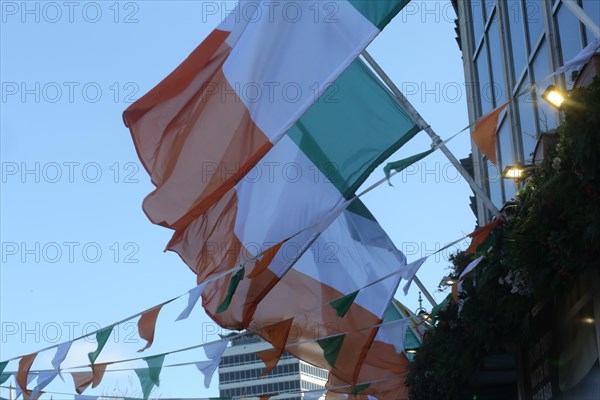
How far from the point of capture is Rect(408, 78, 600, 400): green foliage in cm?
859

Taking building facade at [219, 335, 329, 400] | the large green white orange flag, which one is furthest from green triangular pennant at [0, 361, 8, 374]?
building facade at [219, 335, 329, 400]

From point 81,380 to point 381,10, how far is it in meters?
8.30

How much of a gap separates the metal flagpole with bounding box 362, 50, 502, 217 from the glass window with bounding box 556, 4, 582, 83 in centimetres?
192

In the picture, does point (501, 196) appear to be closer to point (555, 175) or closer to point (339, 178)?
point (339, 178)

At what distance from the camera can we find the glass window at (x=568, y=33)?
42.9ft

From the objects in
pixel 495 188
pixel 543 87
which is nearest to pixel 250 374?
pixel 495 188

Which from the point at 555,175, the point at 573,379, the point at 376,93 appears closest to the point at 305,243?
the point at 376,93

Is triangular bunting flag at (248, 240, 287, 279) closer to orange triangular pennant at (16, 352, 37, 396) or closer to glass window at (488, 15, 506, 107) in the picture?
orange triangular pennant at (16, 352, 37, 396)

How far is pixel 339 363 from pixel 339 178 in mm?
4454

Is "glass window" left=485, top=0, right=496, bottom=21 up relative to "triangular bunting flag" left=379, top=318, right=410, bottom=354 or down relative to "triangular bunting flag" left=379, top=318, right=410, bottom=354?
up

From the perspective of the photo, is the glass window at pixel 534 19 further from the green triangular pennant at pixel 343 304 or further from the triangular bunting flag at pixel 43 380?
the triangular bunting flag at pixel 43 380

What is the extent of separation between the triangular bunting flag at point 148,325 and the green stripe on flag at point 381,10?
488cm

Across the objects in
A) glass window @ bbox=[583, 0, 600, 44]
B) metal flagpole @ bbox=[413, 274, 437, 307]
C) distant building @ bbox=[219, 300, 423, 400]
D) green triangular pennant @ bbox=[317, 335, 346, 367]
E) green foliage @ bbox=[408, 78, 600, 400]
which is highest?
distant building @ bbox=[219, 300, 423, 400]

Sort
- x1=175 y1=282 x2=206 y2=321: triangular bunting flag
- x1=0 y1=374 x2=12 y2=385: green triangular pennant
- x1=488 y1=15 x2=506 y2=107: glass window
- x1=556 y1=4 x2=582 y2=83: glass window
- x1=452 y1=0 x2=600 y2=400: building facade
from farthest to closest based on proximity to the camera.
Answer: x1=488 y1=15 x2=506 y2=107: glass window → x1=0 y1=374 x2=12 y2=385: green triangular pennant → x1=556 y1=4 x2=582 y2=83: glass window → x1=175 y1=282 x2=206 y2=321: triangular bunting flag → x1=452 y1=0 x2=600 y2=400: building facade
